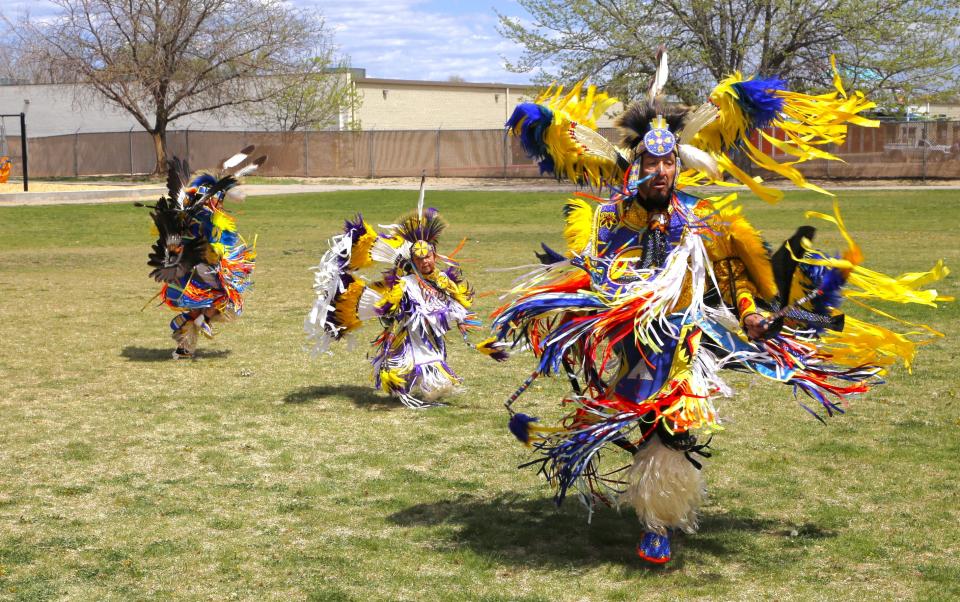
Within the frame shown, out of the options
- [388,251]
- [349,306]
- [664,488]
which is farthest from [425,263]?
[664,488]

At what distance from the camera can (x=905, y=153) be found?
39562 mm

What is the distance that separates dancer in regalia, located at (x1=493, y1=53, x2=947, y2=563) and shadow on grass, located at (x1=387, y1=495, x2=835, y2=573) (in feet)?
0.79

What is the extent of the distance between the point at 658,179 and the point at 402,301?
3.40 meters

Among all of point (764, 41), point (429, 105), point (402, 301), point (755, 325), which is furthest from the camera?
point (429, 105)

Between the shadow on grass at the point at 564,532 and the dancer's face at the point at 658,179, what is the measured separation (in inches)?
67.8

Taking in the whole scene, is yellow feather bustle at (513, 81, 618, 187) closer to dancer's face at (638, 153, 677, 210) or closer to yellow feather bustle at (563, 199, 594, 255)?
yellow feather bustle at (563, 199, 594, 255)

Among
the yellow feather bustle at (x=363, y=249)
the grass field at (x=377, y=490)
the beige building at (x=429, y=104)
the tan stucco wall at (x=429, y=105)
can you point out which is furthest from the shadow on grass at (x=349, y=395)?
the beige building at (x=429, y=104)

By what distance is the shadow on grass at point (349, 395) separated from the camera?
8.60 meters

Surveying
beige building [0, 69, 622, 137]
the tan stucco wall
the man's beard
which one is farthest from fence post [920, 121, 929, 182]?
the man's beard

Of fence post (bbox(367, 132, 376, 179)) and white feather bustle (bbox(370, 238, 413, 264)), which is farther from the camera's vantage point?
fence post (bbox(367, 132, 376, 179))

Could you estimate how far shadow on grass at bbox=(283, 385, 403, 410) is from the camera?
28.2ft

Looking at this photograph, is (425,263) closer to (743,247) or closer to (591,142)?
(591,142)

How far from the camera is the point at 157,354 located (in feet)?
34.7

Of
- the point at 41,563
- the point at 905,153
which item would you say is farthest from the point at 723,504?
the point at 905,153
